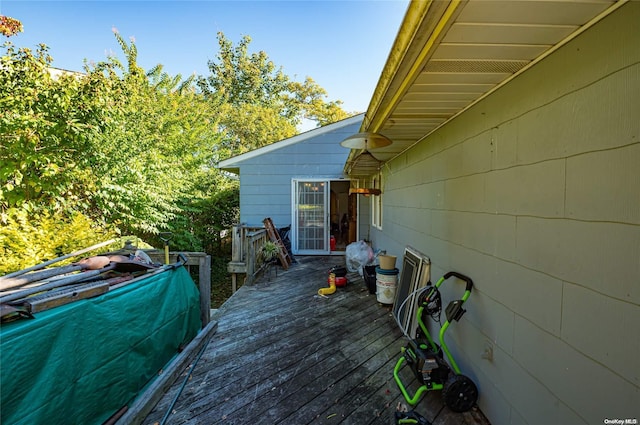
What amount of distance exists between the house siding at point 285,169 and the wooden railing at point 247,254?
1111 millimetres

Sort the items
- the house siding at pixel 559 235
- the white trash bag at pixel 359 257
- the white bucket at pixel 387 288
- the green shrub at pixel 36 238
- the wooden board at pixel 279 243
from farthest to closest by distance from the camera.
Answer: the wooden board at pixel 279 243, the white trash bag at pixel 359 257, the white bucket at pixel 387 288, the green shrub at pixel 36 238, the house siding at pixel 559 235

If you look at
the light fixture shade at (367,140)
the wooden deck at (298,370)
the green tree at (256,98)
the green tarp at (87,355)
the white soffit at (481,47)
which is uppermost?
the green tree at (256,98)

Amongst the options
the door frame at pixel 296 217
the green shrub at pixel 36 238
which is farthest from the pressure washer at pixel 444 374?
the door frame at pixel 296 217

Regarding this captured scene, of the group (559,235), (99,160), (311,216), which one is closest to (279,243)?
(311,216)

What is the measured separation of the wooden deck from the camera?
186 centimetres

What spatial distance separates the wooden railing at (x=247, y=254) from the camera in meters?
4.87

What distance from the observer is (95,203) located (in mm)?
5598

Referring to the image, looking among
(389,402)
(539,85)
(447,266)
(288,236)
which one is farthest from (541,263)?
(288,236)

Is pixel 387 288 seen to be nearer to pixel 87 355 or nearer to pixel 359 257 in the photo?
pixel 359 257

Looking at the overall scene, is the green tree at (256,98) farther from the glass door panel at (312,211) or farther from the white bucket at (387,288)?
the white bucket at (387,288)

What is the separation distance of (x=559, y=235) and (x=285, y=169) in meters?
6.59

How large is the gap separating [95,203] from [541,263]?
7195 mm

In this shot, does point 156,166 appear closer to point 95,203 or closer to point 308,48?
point 95,203

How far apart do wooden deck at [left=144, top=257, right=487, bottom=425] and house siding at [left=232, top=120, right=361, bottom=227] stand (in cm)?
382
